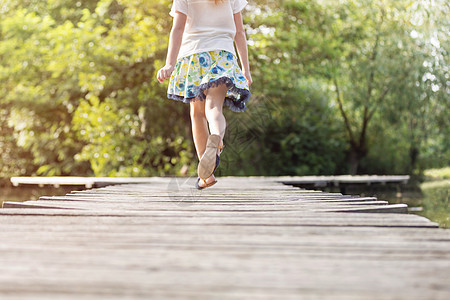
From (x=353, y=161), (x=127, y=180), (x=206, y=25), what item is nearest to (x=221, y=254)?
(x=206, y=25)

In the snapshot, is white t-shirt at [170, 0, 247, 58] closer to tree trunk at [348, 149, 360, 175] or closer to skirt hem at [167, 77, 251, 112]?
skirt hem at [167, 77, 251, 112]

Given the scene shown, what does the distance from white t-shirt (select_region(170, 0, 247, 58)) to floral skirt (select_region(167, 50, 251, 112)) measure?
0.04 meters

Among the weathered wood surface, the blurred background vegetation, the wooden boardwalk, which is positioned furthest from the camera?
the blurred background vegetation

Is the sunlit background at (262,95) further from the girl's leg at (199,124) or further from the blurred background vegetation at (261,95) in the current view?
the girl's leg at (199,124)

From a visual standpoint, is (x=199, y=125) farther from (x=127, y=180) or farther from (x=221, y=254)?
(x=127, y=180)

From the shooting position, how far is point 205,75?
277cm

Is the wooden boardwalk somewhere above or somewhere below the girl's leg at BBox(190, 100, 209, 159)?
below

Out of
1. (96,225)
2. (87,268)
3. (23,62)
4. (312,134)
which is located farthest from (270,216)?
(23,62)

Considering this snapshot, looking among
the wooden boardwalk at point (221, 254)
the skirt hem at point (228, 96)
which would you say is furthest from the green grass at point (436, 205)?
the wooden boardwalk at point (221, 254)

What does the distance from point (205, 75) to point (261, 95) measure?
5.85 metres

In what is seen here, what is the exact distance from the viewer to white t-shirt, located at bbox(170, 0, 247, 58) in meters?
2.80

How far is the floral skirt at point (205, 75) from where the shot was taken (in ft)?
9.04

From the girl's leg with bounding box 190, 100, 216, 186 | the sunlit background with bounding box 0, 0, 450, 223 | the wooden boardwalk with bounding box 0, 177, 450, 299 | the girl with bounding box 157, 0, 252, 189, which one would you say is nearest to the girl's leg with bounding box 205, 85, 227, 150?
the girl with bounding box 157, 0, 252, 189

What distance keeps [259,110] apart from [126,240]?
7.49 meters
